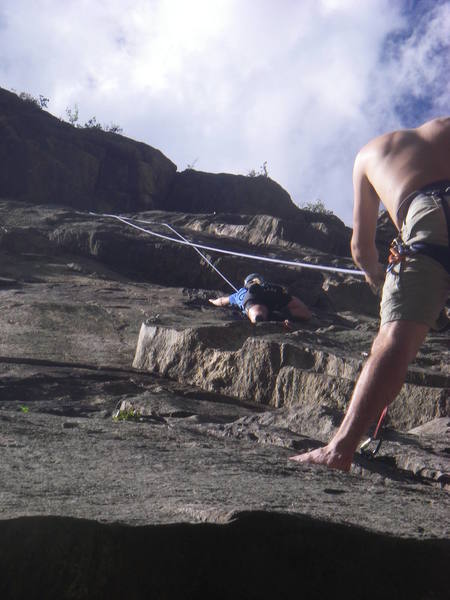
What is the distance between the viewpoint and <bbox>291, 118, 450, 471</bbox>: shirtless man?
9.68 feet

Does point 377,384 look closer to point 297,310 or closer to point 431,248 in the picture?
point 431,248

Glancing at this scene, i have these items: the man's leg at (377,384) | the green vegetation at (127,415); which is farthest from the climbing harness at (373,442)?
the green vegetation at (127,415)

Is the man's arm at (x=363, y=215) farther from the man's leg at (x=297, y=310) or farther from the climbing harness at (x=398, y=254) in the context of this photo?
the man's leg at (x=297, y=310)

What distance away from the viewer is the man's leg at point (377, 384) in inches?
115

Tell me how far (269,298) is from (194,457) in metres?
5.15

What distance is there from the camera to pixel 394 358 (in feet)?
9.64

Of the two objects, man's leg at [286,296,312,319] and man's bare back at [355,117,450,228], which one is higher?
man's bare back at [355,117,450,228]

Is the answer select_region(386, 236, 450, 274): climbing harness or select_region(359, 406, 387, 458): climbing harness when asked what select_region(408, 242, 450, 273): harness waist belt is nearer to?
select_region(386, 236, 450, 274): climbing harness

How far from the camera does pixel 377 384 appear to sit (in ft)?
9.62

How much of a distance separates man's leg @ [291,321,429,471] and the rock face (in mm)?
128

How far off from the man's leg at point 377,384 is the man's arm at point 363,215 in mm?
566

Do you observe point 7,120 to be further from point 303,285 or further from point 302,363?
point 302,363

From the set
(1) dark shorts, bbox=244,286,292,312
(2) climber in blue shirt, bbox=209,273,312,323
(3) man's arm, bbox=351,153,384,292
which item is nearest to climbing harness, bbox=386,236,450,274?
(3) man's arm, bbox=351,153,384,292

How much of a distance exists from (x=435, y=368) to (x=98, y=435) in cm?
312
